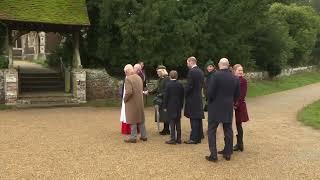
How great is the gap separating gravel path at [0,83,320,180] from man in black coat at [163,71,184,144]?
41cm

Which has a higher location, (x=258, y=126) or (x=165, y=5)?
(x=165, y=5)

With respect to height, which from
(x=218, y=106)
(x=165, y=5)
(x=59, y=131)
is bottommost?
(x=59, y=131)

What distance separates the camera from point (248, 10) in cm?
2097

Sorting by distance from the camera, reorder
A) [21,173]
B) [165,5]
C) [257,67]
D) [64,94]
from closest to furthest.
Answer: [21,173], [165,5], [64,94], [257,67]

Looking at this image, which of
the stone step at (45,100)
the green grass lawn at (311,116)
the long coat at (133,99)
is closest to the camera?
the long coat at (133,99)

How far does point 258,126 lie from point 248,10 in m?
8.30

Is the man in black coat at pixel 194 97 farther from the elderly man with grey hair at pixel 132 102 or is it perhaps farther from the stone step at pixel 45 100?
the stone step at pixel 45 100

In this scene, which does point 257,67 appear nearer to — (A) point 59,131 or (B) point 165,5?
(B) point 165,5

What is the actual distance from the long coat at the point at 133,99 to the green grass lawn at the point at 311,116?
5833 mm

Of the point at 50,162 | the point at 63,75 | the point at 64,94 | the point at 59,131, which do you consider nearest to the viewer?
the point at 50,162

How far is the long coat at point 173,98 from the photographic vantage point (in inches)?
424

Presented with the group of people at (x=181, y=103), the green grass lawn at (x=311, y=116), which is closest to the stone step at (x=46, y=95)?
the group of people at (x=181, y=103)

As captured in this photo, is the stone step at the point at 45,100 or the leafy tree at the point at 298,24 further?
the leafy tree at the point at 298,24

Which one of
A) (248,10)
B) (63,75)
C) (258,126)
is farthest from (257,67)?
(258,126)
